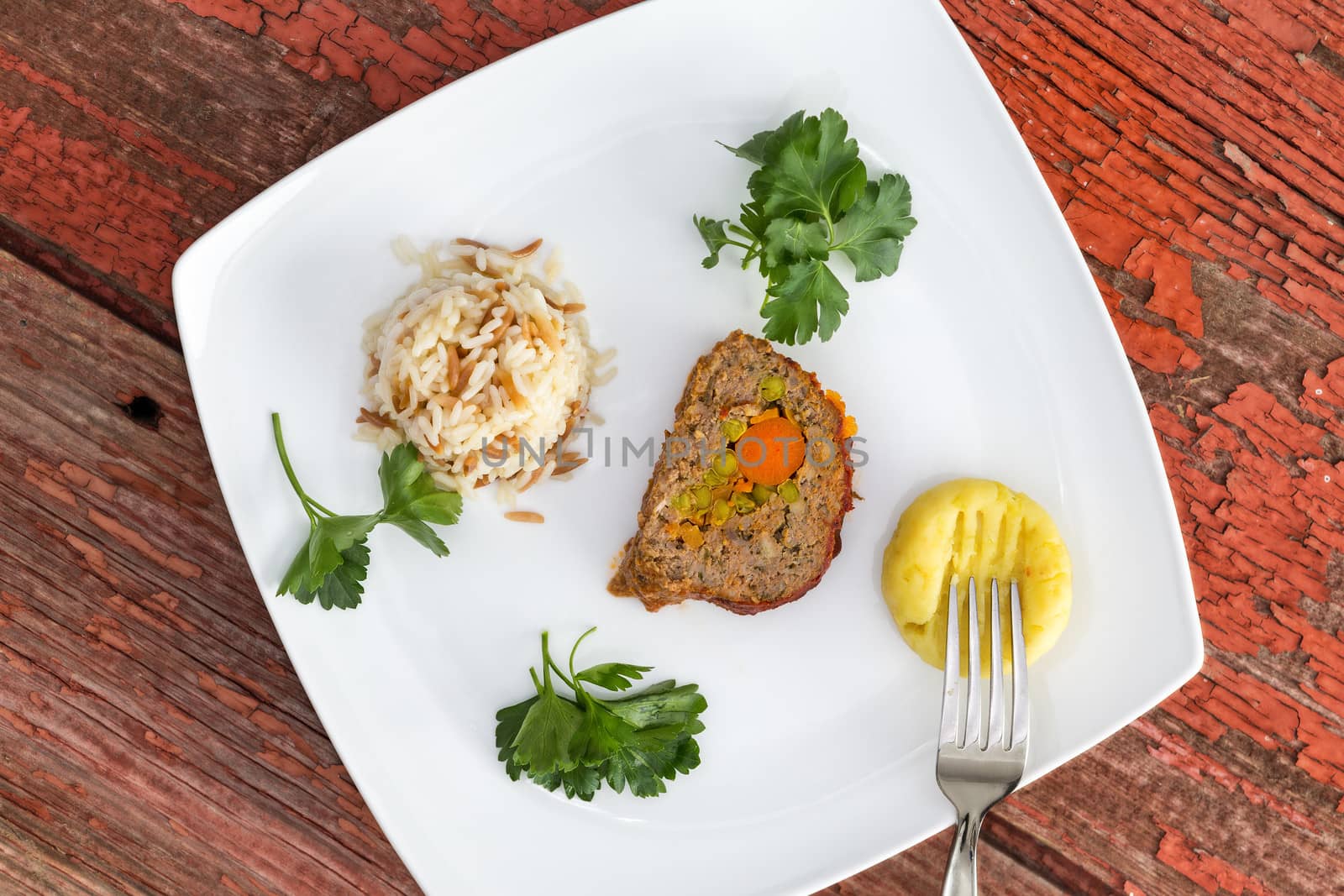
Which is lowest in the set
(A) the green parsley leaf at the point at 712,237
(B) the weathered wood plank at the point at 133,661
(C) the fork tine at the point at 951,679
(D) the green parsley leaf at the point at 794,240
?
(B) the weathered wood plank at the point at 133,661

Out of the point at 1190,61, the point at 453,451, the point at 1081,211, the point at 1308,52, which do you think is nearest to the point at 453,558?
the point at 453,451

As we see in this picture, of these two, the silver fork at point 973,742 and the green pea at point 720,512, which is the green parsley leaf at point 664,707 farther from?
the silver fork at point 973,742

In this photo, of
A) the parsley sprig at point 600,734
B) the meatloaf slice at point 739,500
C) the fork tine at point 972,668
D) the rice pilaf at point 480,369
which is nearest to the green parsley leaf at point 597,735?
the parsley sprig at point 600,734

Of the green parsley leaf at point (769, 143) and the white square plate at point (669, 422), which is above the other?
the green parsley leaf at point (769, 143)

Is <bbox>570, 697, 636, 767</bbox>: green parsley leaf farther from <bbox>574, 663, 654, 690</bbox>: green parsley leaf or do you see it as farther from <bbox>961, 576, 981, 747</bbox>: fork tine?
<bbox>961, 576, 981, 747</bbox>: fork tine

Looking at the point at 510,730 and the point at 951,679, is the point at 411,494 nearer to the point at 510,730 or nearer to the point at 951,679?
the point at 510,730

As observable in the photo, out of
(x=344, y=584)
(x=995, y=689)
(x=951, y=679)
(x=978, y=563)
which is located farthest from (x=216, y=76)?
(x=995, y=689)
